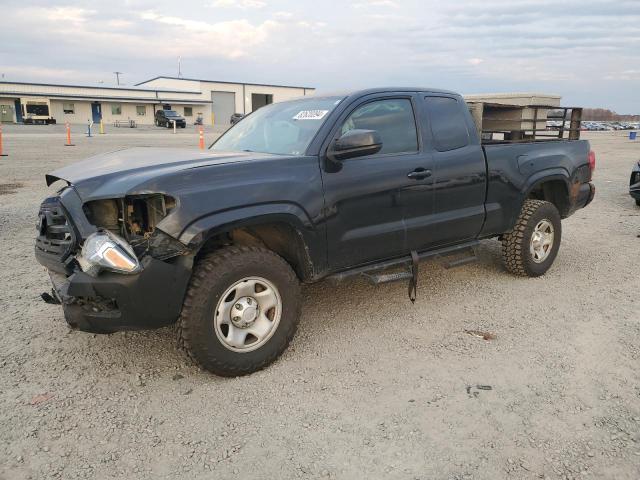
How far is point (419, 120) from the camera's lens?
429cm

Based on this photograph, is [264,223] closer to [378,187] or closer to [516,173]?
[378,187]

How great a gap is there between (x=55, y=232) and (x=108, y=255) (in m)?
0.70

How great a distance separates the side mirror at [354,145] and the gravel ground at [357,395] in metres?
1.41

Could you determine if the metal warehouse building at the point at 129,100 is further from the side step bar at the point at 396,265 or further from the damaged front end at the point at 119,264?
the damaged front end at the point at 119,264

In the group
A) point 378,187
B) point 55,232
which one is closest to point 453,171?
point 378,187

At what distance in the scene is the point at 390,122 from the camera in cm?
414

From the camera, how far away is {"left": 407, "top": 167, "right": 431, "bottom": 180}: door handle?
13.3 feet

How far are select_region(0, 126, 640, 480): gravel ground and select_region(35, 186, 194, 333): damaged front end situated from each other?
21.4 inches

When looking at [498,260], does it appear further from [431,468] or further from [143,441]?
A: [143,441]

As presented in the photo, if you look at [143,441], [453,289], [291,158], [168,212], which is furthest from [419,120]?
[143,441]

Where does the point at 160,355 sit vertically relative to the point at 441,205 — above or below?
below

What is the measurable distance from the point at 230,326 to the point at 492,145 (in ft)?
9.96

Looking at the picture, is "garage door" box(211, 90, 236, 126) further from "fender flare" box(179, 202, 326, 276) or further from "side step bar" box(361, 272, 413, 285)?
"fender flare" box(179, 202, 326, 276)

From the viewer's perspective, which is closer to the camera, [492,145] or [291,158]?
[291,158]
